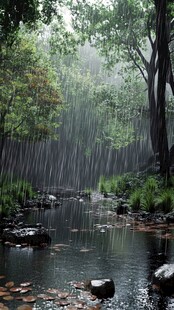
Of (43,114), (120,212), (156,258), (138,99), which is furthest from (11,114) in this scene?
(138,99)

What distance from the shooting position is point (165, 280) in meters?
4.11

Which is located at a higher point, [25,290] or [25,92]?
[25,92]

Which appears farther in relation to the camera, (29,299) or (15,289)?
(15,289)

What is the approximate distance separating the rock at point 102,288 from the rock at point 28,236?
269 cm

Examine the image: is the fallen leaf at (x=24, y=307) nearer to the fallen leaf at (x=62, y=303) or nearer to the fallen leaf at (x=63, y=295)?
the fallen leaf at (x=62, y=303)

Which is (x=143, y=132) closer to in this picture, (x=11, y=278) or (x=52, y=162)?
(x=52, y=162)

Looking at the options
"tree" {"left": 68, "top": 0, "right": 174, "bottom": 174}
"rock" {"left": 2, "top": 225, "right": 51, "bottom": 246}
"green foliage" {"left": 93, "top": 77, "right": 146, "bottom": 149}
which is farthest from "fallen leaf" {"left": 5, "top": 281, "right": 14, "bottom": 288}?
"green foliage" {"left": 93, "top": 77, "right": 146, "bottom": 149}

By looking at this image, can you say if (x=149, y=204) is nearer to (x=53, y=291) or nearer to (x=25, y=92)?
(x=53, y=291)

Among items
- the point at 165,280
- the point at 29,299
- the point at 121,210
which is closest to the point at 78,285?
the point at 29,299

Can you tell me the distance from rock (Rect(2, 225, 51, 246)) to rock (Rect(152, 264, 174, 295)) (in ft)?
9.48

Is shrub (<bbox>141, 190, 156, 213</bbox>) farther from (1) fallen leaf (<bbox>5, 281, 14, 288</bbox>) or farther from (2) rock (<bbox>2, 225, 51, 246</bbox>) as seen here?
(1) fallen leaf (<bbox>5, 281, 14, 288</bbox>)

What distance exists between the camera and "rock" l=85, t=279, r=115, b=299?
3938mm

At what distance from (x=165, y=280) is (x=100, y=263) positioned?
1.44 metres

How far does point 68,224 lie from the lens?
9023 mm
